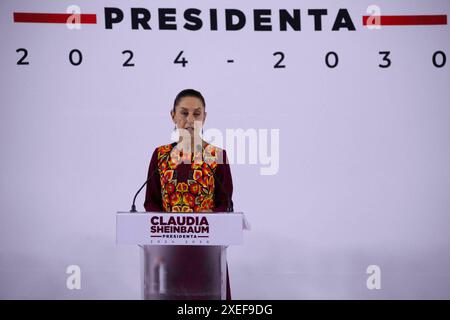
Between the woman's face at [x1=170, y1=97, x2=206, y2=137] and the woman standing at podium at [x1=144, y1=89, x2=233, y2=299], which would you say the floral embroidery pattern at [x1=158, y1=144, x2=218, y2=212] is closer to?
the woman standing at podium at [x1=144, y1=89, x2=233, y2=299]

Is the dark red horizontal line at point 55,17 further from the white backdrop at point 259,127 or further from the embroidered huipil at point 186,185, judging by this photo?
the embroidered huipil at point 186,185

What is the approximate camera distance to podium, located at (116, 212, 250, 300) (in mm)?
2539

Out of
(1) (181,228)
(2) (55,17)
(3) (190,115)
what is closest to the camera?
(1) (181,228)

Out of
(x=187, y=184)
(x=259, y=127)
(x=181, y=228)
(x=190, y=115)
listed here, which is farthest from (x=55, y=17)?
(x=181, y=228)

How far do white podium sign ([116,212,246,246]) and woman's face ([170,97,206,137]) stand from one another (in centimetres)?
69

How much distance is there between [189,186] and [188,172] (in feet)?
0.23

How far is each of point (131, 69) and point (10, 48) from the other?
0.78 meters

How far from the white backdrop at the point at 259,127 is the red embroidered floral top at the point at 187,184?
77 cm

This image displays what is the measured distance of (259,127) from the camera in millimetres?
3838

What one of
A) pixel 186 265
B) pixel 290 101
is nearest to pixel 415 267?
pixel 290 101

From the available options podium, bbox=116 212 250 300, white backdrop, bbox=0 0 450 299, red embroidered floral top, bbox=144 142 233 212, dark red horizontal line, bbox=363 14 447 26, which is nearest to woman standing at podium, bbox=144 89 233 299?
red embroidered floral top, bbox=144 142 233 212

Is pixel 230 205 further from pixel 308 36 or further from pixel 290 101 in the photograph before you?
pixel 308 36

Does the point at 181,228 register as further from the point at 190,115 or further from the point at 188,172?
the point at 190,115

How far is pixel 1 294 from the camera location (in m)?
3.82
